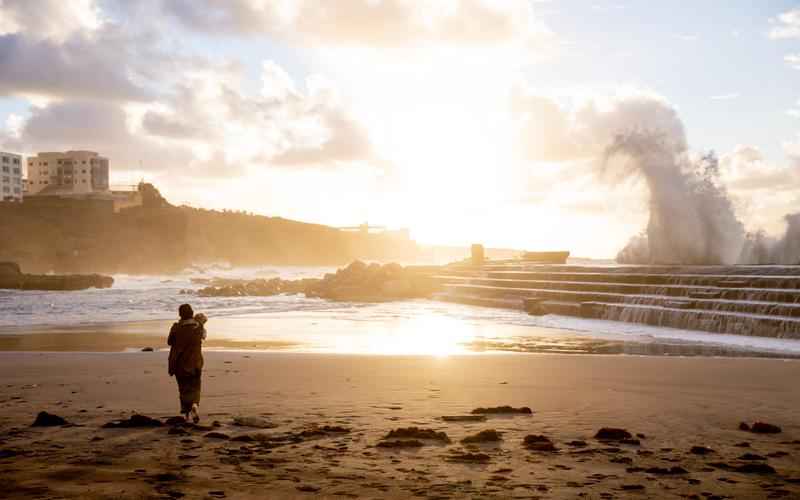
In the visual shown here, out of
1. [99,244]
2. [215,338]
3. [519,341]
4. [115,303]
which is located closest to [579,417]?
[519,341]

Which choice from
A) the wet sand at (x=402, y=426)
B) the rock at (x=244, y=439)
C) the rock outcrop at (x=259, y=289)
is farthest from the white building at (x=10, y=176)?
the rock at (x=244, y=439)

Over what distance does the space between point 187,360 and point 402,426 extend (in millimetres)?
2403

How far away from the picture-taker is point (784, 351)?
13.3 meters

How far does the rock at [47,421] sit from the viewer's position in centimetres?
708

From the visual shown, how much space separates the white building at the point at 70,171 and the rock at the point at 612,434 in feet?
470

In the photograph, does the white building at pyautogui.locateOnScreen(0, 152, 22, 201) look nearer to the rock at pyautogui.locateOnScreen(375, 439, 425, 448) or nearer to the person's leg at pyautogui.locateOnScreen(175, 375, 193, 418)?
the person's leg at pyautogui.locateOnScreen(175, 375, 193, 418)

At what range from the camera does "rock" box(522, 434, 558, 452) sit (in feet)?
19.9

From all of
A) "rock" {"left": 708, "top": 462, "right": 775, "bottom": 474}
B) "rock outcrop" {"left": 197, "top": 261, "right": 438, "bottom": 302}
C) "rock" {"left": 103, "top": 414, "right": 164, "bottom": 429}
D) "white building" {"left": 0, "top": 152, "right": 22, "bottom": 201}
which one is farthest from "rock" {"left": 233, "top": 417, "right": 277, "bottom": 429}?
"white building" {"left": 0, "top": 152, "right": 22, "bottom": 201}

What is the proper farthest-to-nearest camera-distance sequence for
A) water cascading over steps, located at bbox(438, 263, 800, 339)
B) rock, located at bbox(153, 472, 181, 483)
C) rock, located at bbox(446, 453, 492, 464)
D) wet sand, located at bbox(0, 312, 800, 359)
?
water cascading over steps, located at bbox(438, 263, 800, 339), wet sand, located at bbox(0, 312, 800, 359), rock, located at bbox(446, 453, 492, 464), rock, located at bbox(153, 472, 181, 483)

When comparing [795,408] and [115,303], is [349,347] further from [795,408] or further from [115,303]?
[115,303]

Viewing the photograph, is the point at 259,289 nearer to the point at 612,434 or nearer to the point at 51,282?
the point at 51,282

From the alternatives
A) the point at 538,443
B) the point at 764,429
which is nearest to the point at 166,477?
the point at 538,443

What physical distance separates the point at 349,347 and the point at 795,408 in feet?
29.3

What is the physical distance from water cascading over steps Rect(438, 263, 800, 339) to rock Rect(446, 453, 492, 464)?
455 inches
